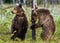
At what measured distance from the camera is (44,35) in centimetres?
888

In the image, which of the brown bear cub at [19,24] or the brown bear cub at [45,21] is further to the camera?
the brown bear cub at [19,24]

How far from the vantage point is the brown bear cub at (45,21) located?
8.94 meters

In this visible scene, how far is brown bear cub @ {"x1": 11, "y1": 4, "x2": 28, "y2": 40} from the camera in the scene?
9539mm

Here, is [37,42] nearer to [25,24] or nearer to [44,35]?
[44,35]

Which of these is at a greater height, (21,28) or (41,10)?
(41,10)

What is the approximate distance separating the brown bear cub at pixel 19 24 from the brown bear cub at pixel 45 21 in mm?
639

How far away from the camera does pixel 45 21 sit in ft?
29.4

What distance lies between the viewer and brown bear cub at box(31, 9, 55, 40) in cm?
894

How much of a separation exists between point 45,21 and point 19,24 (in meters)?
1.04

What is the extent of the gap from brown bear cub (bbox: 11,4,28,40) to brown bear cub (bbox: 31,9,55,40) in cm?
64

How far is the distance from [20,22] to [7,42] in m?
1.18

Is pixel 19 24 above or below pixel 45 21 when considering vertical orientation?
below

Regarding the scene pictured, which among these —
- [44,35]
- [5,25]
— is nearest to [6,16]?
[5,25]

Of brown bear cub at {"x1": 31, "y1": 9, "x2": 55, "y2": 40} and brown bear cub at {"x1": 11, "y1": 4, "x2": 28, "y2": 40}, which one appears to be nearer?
brown bear cub at {"x1": 31, "y1": 9, "x2": 55, "y2": 40}
